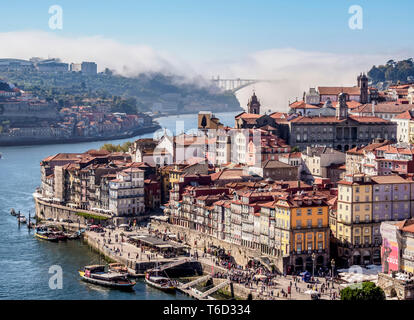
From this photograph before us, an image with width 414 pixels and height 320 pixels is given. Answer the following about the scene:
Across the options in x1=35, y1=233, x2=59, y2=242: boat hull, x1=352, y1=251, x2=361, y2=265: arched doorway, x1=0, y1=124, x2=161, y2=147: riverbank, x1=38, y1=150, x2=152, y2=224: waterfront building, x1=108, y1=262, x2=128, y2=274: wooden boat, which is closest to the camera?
x1=352, y1=251, x2=361, y2=265: arched doorway

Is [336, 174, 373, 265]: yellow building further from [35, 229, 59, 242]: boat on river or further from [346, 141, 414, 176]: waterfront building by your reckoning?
[35, 229, 59, 242]: boat on river

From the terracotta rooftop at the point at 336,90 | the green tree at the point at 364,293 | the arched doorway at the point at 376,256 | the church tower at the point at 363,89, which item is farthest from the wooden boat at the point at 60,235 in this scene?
the church tower at the point at 363,89

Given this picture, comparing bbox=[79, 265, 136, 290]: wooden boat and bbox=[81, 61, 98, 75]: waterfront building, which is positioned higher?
bbox=[81, 61, 98, 75]: waterfront building

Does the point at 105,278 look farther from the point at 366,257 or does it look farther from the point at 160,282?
the point at 366,257

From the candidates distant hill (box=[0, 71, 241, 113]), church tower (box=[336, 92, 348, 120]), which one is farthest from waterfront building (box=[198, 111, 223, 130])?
distant hill (box=[0, 71, 241, 113])

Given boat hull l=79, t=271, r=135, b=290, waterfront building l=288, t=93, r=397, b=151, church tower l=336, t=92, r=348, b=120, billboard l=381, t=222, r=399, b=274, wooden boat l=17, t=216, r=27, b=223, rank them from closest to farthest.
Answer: billboard l=381, t=222, r=399, b=274 < boat hull l=79, t=271, r=135, b=290 < wooden boat l=17, t=216, r=27, b=223 < waterfront building l=288, t=93, r=397, b=151 < church tower l=336, t=92, r=348, b=120

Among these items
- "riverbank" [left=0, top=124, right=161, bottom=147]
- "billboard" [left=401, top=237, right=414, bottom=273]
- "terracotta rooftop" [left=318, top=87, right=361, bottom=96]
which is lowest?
"billboard" [left=401, top=237, right=414, bottom=273]

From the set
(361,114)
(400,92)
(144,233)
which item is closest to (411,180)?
(144,233)
